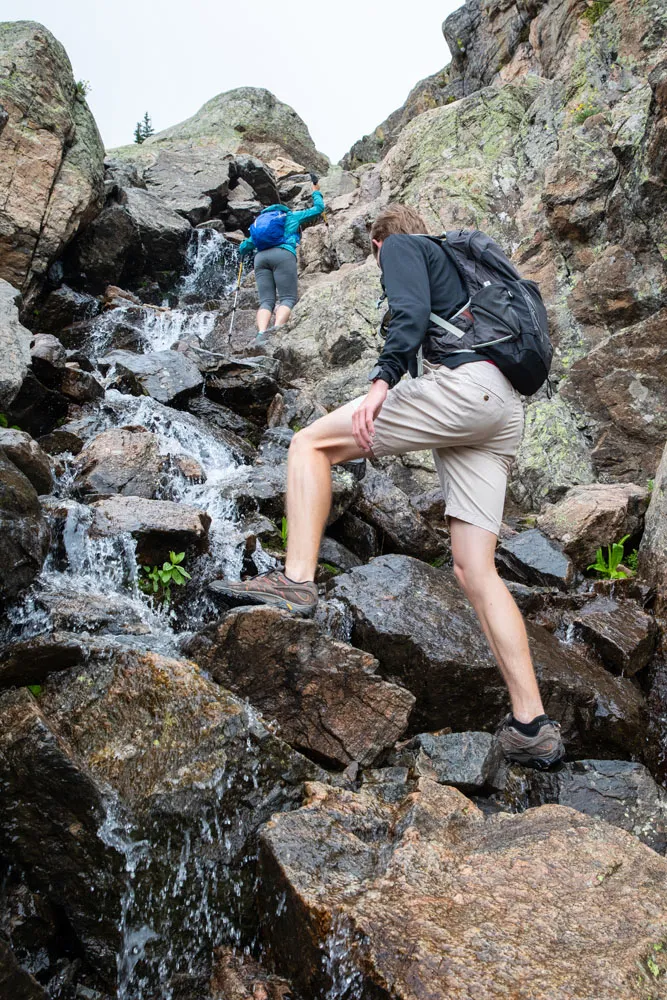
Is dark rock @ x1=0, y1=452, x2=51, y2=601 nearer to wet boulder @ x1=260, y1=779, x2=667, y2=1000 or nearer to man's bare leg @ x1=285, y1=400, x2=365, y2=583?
man's bare leg @ x1=285, y1=400, x2=365, y2=583

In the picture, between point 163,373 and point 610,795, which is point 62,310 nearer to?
point 163,373

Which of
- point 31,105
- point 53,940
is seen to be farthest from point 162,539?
point 31,105

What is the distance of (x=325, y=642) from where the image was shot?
4891 mm

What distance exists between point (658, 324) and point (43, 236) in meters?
11.7

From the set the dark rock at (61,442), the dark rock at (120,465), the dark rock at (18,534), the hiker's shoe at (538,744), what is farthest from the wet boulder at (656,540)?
the dark rock at (61,442)

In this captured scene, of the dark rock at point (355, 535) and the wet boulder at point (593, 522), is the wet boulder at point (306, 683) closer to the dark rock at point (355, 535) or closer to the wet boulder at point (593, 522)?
the dark rock at point (355, 535)

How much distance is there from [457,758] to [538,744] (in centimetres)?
54

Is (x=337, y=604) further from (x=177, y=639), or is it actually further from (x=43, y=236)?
(x=43, y=236)

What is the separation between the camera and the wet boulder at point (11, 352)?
8617 millimetres

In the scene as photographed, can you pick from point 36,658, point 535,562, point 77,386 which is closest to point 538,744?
point 36,658

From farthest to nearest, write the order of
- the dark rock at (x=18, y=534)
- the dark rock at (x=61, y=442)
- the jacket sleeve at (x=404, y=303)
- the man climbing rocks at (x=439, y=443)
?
the dark rock at (x=61, y=442) < the dark rock at (x=18, y=534) < the man climbing rocks at (x=439, y=443) < the jacket sleeve at (x=404, y=303)

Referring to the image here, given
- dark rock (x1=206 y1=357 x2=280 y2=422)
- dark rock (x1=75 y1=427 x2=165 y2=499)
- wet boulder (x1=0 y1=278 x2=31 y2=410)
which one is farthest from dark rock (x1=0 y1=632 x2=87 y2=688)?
dark rock (x1=206 y1=357 x2=280 y2=422)

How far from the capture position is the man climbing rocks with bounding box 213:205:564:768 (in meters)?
4.18

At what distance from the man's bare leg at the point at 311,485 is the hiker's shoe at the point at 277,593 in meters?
0.06
